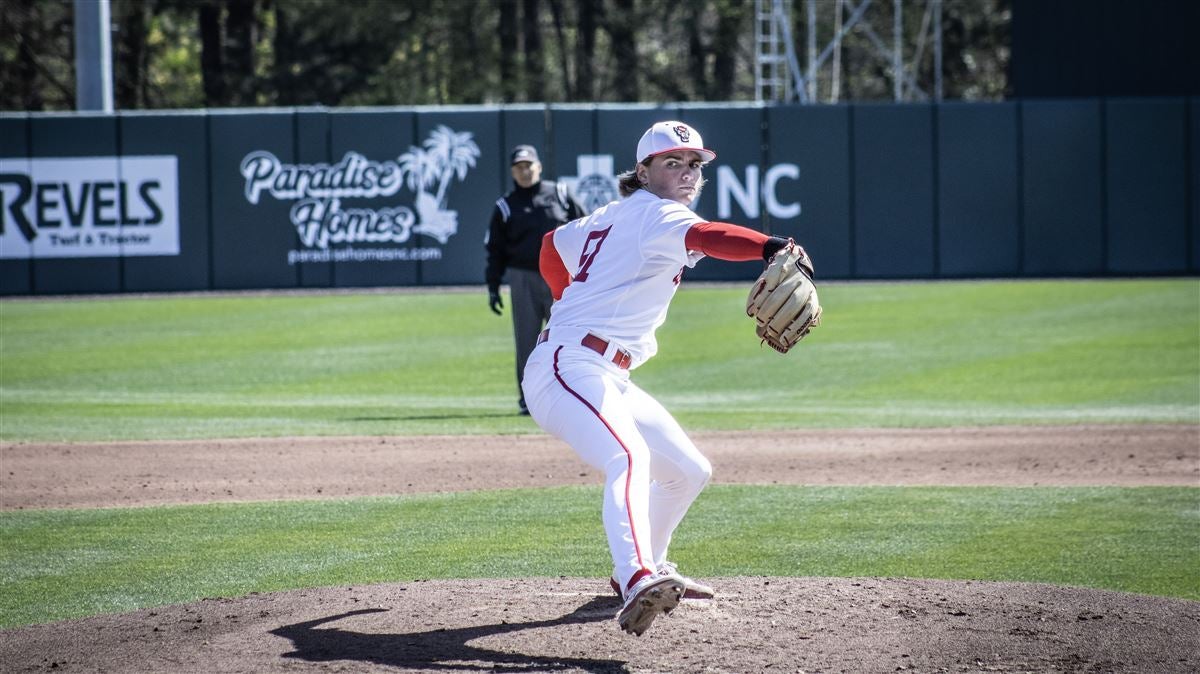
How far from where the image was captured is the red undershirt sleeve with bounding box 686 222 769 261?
4.55m

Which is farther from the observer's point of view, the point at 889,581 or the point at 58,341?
the point at 58,341

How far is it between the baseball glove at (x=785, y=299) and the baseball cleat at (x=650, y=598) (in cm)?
90

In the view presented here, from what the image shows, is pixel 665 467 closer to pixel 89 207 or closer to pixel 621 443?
pixel 621 443

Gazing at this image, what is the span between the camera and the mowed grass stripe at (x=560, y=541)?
6.17 metres

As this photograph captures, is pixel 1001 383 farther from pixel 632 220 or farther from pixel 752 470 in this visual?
pixel 632 220

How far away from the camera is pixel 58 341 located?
1644 centimetres

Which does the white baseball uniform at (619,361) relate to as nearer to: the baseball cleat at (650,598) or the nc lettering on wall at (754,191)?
the baseball cleat at (650,598)

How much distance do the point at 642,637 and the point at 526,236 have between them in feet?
20.7

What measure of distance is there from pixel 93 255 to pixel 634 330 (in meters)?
18.2

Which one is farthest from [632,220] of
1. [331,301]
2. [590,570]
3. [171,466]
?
[331,301]

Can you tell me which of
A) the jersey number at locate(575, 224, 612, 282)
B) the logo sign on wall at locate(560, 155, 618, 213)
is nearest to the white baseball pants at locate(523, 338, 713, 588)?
the jersey number at locate(575, 224, 612, 282)

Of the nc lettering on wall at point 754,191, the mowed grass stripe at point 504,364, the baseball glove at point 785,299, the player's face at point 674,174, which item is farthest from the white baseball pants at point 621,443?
the nc lettering on wall at point 754,191

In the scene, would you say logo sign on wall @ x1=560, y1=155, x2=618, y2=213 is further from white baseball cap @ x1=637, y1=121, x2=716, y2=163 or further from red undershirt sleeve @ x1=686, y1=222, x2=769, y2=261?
red undershirt sleeve @ x1=686, y1=222, x2=769, y2=261

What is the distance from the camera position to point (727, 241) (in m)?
4.58
